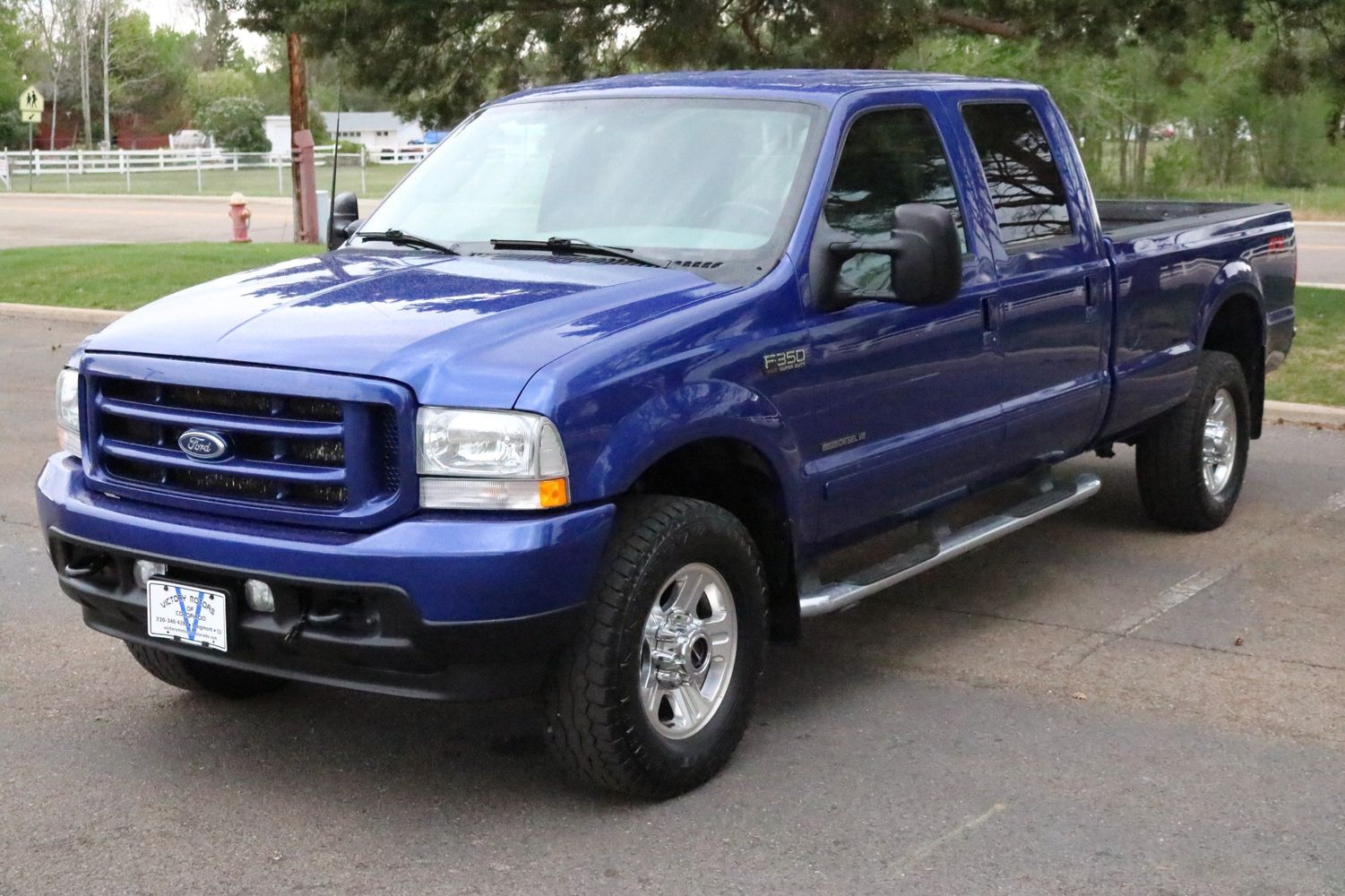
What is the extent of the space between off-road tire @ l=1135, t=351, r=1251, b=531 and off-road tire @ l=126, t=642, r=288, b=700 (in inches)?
156

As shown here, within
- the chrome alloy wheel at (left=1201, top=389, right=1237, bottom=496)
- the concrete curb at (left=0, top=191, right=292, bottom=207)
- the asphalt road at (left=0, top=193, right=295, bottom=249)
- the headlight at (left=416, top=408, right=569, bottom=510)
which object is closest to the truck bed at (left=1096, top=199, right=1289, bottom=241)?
the chrome alloy wheel at (left=1201, top=389, right=1237, bottom=496)

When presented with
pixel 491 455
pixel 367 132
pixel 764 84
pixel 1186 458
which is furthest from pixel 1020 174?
pixel 367 132

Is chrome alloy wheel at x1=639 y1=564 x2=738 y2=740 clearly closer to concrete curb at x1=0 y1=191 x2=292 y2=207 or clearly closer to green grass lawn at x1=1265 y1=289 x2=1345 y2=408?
green grass lawn at x1=1265 y1=289 x2=1345 y2=408

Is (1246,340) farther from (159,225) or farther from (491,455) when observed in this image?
(159,225)

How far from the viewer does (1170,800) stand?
4516 millimetres

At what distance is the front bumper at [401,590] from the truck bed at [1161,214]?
3475 mm

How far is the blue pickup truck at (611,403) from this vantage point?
412 cm

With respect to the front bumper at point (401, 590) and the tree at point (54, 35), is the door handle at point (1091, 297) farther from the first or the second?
the tree at point (54, 35)

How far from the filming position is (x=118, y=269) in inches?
715

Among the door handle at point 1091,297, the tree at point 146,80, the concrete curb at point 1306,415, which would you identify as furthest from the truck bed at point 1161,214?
the tree at point 146,80

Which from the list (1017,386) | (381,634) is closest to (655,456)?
(381,634)

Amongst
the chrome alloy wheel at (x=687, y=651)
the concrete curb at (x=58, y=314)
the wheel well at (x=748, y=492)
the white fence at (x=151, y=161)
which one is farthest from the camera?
the white fence at (x=151, y=161)

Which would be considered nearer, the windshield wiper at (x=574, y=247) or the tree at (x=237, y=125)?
the windshield wiper at (x=574, y=247)

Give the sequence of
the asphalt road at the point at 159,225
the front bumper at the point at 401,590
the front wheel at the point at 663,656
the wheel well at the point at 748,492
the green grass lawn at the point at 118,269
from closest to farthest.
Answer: the front bumper at the point at 401,590 → the front wheel at the point at 663,656 → the wheel well at the point at 748,492 → the green grass lawn at the point at 118,269 → the asphalt road at the point at 159,225
